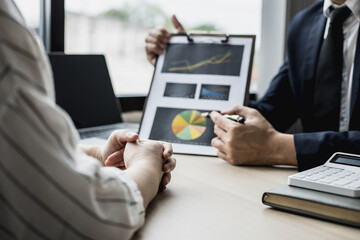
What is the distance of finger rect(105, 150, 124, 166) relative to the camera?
0.79m

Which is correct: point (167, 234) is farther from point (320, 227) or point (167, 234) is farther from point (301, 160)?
point (301, 160)

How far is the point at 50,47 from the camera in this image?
62.6 inches

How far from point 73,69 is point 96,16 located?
0.43m

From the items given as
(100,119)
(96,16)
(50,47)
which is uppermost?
(96,16)

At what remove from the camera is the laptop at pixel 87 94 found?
4.39 ft

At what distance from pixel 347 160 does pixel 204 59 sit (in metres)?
0.54

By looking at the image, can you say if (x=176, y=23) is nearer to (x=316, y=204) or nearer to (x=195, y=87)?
(x=195, y=87)

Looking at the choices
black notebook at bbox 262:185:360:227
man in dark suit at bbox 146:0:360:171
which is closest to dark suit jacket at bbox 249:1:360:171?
man in dark suit at bbox 146:0:360:171

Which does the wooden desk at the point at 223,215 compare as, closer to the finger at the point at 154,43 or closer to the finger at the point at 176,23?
the finger at the point at 154,43

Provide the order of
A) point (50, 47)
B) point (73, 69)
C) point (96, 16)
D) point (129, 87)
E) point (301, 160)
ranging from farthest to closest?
1. point (129, 87)
2. point (96, 16)
3. point (50, 47)
4. point (73, 69)
5. point (301, 160)

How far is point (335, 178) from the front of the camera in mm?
721

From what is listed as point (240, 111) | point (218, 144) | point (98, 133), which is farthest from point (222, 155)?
point (98, 133)

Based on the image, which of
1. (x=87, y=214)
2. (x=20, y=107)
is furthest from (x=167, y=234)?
(x=20, y=107)

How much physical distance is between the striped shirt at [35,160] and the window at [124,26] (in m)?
1.27
